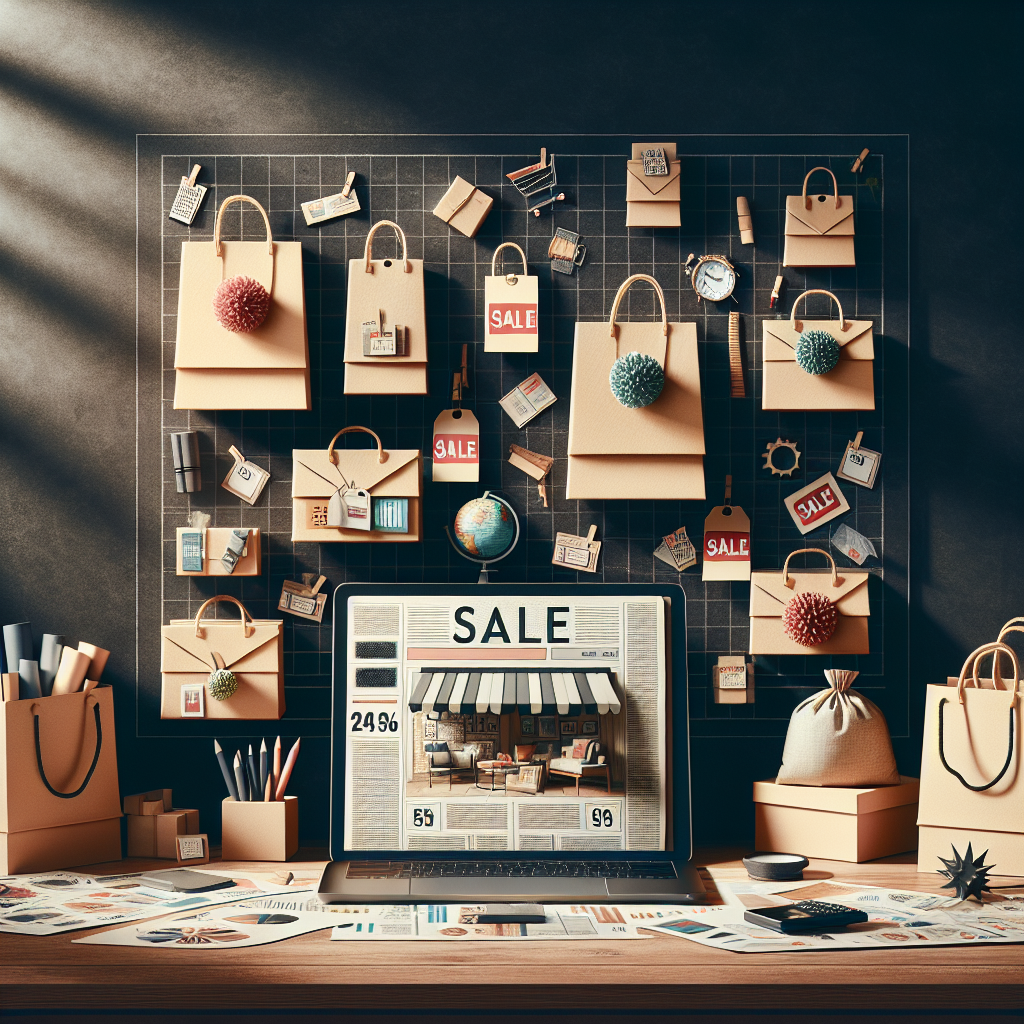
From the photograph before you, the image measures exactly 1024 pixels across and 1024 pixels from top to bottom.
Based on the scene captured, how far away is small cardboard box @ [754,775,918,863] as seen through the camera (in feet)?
5.91

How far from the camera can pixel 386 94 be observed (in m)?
2.06

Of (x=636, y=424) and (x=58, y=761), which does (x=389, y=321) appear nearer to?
(x=636, y=424)

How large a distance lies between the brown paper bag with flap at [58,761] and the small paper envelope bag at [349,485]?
52 centimetres

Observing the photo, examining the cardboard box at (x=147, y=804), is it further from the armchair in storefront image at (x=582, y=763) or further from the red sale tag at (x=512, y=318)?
the red sale tag at (x=512, y=318)

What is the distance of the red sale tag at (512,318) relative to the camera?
2010mm

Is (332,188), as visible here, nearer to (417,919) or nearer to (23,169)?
(23,169)

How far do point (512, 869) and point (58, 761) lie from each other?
868mm

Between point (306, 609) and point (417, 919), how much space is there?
0.75 metres

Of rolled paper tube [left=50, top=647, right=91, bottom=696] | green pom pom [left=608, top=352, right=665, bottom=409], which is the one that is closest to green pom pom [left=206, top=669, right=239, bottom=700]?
rolled paper tube [left=50, top=647, right=91, bottom=696]

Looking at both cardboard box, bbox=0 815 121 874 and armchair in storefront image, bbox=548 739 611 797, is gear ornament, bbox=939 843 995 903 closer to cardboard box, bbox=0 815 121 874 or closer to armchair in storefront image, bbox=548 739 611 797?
armchair in storefront image, bbox=548 739 611 797

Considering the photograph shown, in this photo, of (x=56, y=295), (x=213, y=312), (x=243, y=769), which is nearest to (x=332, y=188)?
(x=213, y=312)

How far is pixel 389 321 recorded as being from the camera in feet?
6.49

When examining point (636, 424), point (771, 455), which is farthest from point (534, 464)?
point (771, 455)

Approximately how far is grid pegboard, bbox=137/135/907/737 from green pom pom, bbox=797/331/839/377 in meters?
0.12
